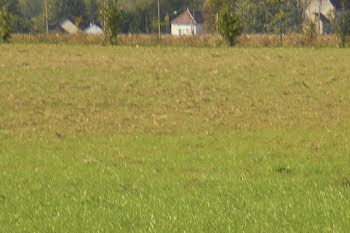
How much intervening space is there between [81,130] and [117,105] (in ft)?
13.6

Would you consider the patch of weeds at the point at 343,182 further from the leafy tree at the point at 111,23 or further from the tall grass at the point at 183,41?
the leafy tree at the point at 111,23

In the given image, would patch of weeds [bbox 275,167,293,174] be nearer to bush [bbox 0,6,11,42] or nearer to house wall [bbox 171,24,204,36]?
bush [bbox 0,6,11,42]

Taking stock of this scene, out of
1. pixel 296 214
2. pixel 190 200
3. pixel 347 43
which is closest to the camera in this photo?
pixel 296 214

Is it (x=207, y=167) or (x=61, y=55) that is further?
(x=61, y=55)

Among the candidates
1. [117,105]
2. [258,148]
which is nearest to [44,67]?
[117,105]

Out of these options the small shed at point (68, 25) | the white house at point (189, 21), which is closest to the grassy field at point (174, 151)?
the white house at point (189, 21)

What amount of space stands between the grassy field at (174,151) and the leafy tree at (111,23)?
71.4 feet

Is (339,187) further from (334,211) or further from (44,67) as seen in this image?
(44,67)

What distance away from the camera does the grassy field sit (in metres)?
8.06

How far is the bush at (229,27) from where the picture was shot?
47.3 m

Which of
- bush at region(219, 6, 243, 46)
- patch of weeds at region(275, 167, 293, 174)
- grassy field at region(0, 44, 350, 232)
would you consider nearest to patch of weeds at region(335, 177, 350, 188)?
grassy field at region(0, 44, 350, 232)

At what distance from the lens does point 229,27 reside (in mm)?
47219

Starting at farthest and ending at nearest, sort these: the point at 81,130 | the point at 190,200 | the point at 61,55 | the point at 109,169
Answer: the point at 61,55 → the point at 81,130 → the point at 109,169 → the point at 190,200

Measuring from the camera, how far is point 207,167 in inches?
435
